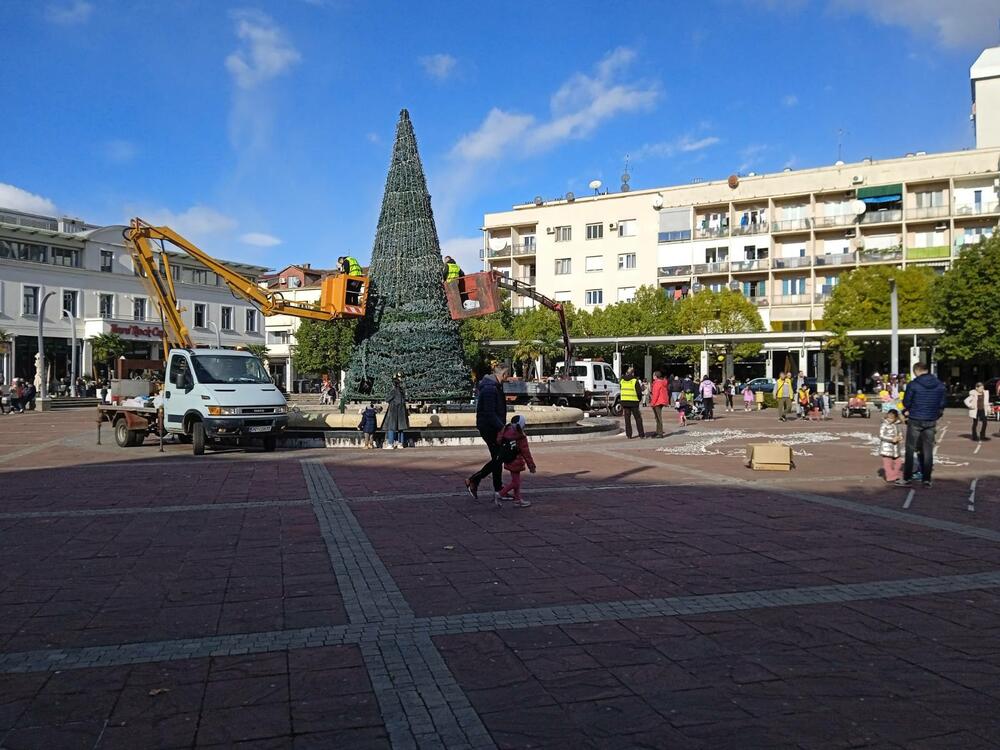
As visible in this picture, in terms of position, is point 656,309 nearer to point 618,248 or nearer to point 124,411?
point 618,248

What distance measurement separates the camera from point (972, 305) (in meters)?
38.7

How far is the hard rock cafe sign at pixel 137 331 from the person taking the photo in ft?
183

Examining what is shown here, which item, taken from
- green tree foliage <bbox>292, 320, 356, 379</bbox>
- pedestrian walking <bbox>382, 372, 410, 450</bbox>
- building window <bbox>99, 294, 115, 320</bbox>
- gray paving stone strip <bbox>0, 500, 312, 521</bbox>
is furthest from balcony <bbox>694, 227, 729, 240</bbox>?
gray paving stone strip <bbox>0, 500, 312, 521</bbox>

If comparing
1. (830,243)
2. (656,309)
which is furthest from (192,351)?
(830,243)

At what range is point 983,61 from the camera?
64438 mm

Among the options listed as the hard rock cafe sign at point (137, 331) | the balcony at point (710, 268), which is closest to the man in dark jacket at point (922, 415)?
the balcony at point (710, 268)

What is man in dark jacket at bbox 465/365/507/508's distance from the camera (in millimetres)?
9844

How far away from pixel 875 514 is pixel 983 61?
69.5 m

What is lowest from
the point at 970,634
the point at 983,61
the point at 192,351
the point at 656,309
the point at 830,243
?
the point at 970,634

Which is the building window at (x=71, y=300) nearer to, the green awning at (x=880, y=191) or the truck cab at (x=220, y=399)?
the truck cab at (x=220, y=399)

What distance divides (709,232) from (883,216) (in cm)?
1206

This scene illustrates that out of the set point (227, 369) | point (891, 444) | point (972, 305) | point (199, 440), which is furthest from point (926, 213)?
point (199, 440)

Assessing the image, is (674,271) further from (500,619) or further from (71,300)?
(500,619)

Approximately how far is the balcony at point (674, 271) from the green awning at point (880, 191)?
1289 cm
